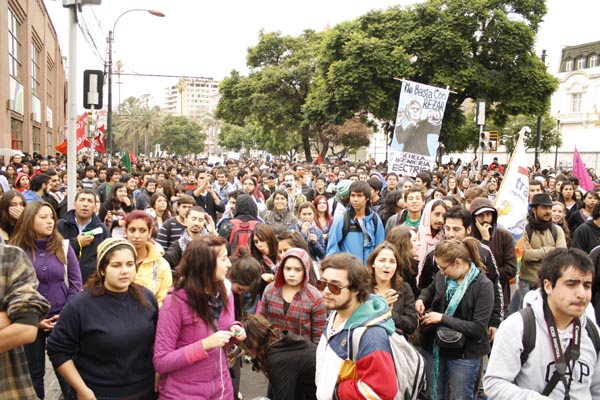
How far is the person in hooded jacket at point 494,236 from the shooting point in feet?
16.7

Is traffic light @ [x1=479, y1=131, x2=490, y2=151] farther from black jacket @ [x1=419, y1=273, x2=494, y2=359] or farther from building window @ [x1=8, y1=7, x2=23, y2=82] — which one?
building window @ [x1=8, y1=7, x2=23, y2=82]

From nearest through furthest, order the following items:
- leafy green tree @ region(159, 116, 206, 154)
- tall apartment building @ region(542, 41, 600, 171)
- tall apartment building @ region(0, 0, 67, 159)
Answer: tall apartment building @ region(0, 0, 67, 159) < tall apartment building @ region(542, 41, 600, 171) < leafy green tree @ region(159, 116, 206, 154)

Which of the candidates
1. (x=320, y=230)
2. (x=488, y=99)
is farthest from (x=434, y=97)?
(x=488, y=99)

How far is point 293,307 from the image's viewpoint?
12.8 feet

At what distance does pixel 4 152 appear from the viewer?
1895cm

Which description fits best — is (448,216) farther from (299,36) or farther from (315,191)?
(299,36)

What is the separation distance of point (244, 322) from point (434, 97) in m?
9.57

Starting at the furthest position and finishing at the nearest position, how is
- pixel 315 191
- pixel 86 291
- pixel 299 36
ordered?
pixel 299 36
pixel 315 191
pixel 86 291

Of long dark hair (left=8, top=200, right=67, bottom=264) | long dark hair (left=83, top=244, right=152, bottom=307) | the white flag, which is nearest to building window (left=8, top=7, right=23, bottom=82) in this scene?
long dark hair (left=8, top=200, right=67, bottom=264)

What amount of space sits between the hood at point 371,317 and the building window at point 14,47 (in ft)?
78.5

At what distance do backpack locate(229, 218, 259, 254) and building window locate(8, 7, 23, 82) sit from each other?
20418 mm

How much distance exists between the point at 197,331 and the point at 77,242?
107 inches

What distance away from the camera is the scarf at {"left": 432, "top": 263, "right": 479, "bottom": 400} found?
4.11 meters

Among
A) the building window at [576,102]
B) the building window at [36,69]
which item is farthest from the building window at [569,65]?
the building window at [36,69]
